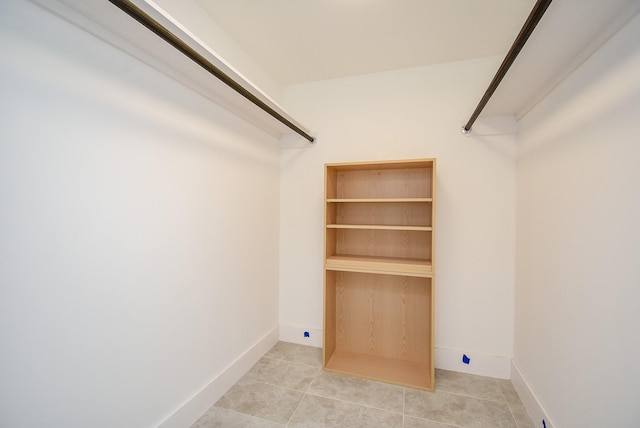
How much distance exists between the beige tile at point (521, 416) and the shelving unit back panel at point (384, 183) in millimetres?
1657

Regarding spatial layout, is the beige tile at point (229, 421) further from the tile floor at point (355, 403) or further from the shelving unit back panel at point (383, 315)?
the shelving unit back panel at point (383, 315)

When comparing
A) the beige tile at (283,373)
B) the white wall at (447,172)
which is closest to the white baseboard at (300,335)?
the white wall at (447,172)

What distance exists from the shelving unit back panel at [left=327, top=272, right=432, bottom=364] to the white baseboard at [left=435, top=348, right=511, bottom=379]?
0.12 m

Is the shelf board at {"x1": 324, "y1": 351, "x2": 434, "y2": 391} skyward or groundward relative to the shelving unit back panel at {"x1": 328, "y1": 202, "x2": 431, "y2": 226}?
groundward

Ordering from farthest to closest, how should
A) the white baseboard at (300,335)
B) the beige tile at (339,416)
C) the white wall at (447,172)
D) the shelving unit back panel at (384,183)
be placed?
1. the white baseboard at (300,335)
2. the shelving unit back panel at (384,183)
3. the white wall at (447,172)
4. the beige tile at (339,416)

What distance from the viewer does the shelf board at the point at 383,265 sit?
6.66 feet

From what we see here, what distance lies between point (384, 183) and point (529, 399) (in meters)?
1.89

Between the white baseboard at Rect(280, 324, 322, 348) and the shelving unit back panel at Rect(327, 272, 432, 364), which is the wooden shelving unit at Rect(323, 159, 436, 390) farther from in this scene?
the white baseboard at Rect(280, 324, 322, 348)

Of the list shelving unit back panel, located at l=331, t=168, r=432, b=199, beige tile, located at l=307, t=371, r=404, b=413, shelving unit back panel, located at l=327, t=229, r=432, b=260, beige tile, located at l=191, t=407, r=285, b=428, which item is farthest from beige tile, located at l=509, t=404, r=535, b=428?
shelving unit back panel, located at l=331, t=168, r=432, b=199

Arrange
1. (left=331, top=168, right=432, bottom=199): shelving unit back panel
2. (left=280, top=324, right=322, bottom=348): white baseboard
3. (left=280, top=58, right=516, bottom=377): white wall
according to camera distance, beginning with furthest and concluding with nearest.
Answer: (left=280, top=324, right=322, bottom=348): white baseboard
(left=331, top=168, right=432, bottom=199): shelving unit back panel
(left=280, top=58, right=516, bottom=377): white wall

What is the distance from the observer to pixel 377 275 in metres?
2.44

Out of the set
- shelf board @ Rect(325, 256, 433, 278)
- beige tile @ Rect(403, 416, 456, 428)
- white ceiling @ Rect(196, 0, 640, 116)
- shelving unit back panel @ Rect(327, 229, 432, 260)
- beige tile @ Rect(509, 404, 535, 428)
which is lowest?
beige tile @ Rect(403, 416, 456, 428)

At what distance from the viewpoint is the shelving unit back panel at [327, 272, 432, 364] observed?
7.59 feet

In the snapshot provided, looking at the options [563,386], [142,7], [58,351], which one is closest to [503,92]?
[563,386]
